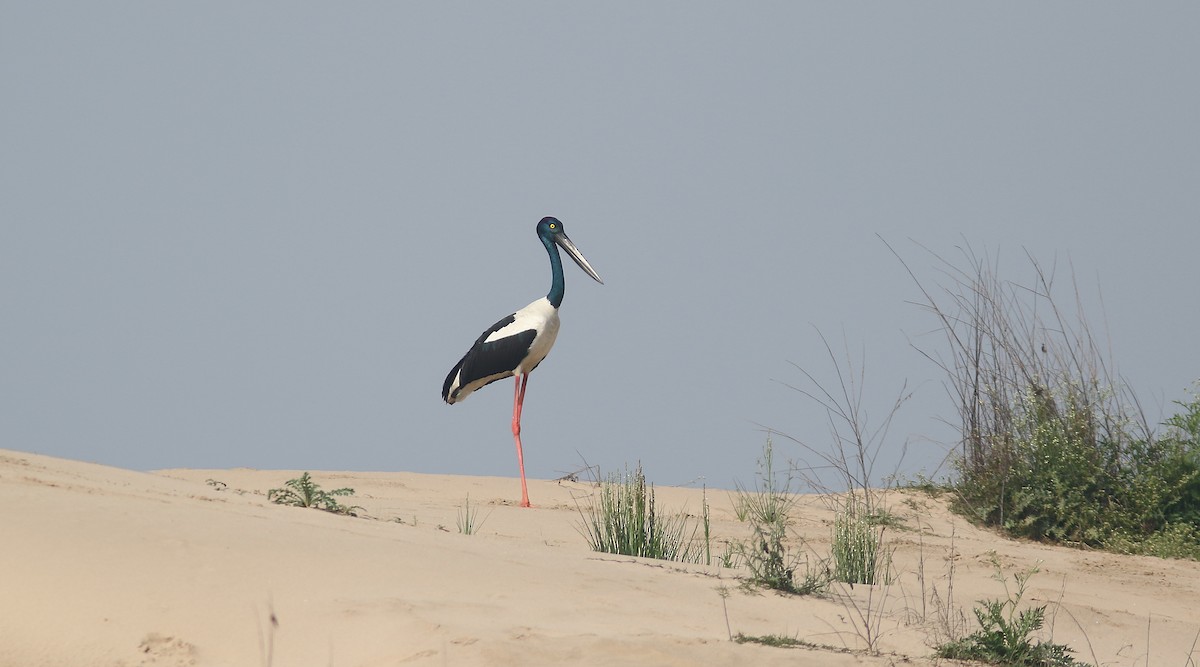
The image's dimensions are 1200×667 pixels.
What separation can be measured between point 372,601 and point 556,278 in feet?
26.3

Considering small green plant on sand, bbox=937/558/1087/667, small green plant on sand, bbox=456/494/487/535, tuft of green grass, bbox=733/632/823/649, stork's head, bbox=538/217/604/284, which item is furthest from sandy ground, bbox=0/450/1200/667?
stork's head, bbox=538/217/604/284

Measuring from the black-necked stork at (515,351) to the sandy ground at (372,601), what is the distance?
4.93m

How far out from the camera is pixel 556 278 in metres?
12.5

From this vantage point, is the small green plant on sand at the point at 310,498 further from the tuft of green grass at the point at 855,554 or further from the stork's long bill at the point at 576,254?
the stork's long bill at the point at 576,254

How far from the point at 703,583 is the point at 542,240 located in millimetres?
7861

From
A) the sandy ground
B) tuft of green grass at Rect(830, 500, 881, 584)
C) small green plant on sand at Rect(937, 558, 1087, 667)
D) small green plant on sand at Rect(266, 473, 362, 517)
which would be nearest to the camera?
the sandy ground

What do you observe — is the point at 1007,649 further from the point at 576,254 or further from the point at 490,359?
the point at 576,254

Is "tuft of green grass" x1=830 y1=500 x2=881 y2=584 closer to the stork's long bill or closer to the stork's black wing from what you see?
the stork's black wing

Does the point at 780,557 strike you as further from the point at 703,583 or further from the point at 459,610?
the point at 459,610

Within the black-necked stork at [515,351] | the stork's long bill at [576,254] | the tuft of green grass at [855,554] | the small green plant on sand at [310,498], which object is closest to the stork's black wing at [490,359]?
the black-necked stork at [515,351]

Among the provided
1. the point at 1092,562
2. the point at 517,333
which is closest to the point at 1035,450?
the point at 1092,562

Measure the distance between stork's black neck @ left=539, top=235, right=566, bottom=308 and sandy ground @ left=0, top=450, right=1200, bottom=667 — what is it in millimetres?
5557

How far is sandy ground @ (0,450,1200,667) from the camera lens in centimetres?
427

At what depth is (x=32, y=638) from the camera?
172 inches
